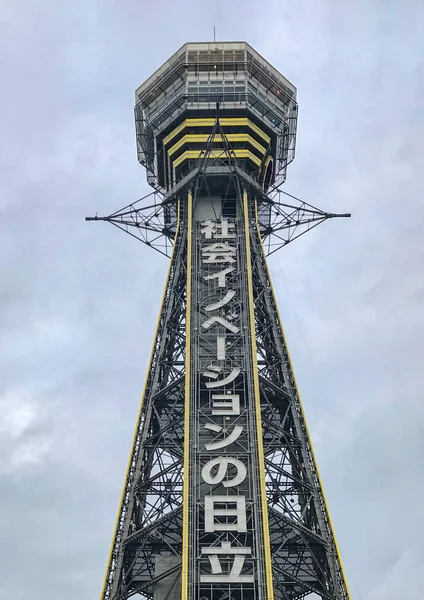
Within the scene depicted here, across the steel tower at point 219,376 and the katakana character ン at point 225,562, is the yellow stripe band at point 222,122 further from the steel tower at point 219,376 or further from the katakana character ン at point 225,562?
the katakana character ン at point 225,562

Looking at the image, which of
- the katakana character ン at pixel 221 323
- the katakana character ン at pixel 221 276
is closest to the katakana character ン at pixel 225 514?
the katakana character ン at pixel 221 323

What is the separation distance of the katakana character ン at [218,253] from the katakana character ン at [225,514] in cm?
2207

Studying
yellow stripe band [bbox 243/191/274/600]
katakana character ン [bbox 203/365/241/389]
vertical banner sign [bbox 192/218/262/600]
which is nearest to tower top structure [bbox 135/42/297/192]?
yellow stripe band [bbox 243/191/274/600]

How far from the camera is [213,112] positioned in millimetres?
75750

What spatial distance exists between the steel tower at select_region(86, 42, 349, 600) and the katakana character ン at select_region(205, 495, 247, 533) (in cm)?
8

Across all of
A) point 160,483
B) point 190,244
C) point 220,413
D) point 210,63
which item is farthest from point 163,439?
point 210,63

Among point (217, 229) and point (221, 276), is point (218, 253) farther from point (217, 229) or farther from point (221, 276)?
point (221, 276)

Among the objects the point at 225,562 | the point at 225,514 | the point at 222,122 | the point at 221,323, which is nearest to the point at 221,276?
the point at 221,323

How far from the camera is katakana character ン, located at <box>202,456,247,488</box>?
52719 mm

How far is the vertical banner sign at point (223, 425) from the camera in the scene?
4947 cm

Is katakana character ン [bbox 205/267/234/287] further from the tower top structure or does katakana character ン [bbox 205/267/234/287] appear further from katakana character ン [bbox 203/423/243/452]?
katakana character ン [bbox 203/423/243/452]

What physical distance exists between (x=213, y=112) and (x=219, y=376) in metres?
27.8

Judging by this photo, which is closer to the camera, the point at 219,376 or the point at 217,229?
the point at 219,376

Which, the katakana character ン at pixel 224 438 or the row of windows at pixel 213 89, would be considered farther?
the row of windows at pixel 213 89
